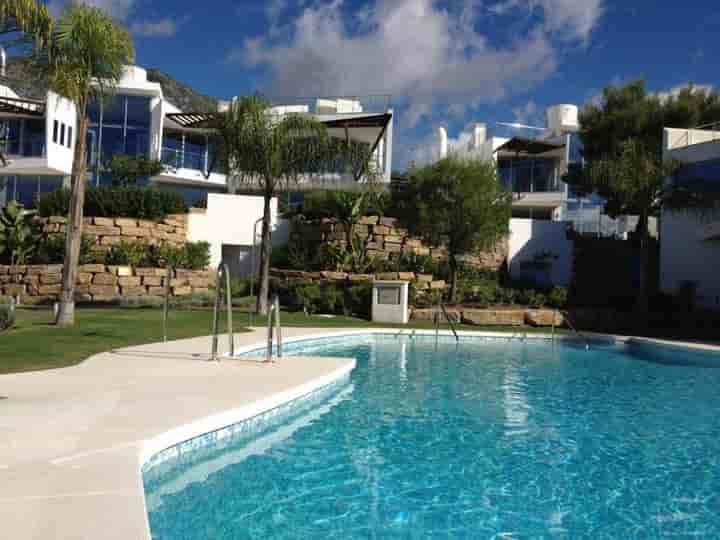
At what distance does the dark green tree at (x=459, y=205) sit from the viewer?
856 inches

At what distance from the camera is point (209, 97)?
87000 mm

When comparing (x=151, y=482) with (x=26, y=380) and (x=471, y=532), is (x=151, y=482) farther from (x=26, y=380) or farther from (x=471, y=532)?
(x=26, y=380)

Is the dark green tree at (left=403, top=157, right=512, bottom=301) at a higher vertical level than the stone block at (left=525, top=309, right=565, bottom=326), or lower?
higher

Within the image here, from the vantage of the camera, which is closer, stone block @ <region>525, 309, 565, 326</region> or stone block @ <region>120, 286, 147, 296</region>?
stone block @ <region>120, 286, 147, 296</region>

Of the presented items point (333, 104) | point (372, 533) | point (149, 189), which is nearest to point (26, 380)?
point (372, 533)

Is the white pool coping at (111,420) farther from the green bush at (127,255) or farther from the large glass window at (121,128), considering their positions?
the large glass window at (121,128)

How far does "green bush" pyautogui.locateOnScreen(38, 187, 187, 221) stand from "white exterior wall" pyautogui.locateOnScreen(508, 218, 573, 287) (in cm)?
1514

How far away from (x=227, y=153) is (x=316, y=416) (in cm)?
1203

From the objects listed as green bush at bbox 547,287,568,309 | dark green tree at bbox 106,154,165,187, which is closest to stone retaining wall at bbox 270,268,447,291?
green bush at bbox 547,287,568,309

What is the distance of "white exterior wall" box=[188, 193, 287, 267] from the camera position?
25.1 m

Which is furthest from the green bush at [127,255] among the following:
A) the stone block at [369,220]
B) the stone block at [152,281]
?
the stone block at [369,220]

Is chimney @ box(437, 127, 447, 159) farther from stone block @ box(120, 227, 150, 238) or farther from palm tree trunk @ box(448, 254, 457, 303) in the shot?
stone block @ box(120, 227, 150, 238)

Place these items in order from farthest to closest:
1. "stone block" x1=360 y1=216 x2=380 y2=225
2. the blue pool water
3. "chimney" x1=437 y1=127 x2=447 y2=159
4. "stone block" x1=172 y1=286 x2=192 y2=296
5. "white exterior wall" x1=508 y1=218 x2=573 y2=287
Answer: "chimney" x1=437 y1=127 x2=447 y2=159
"white exterior wall" x1=508 y1=218 x2=573 y2=287
"stone block" x1=360 y1=216 x2=380 y2=225
"stone block" x1=172 y1=286 x2=192 y2=296
the blue pool water

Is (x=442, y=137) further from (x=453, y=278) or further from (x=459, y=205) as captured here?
(x=453, y=278)
